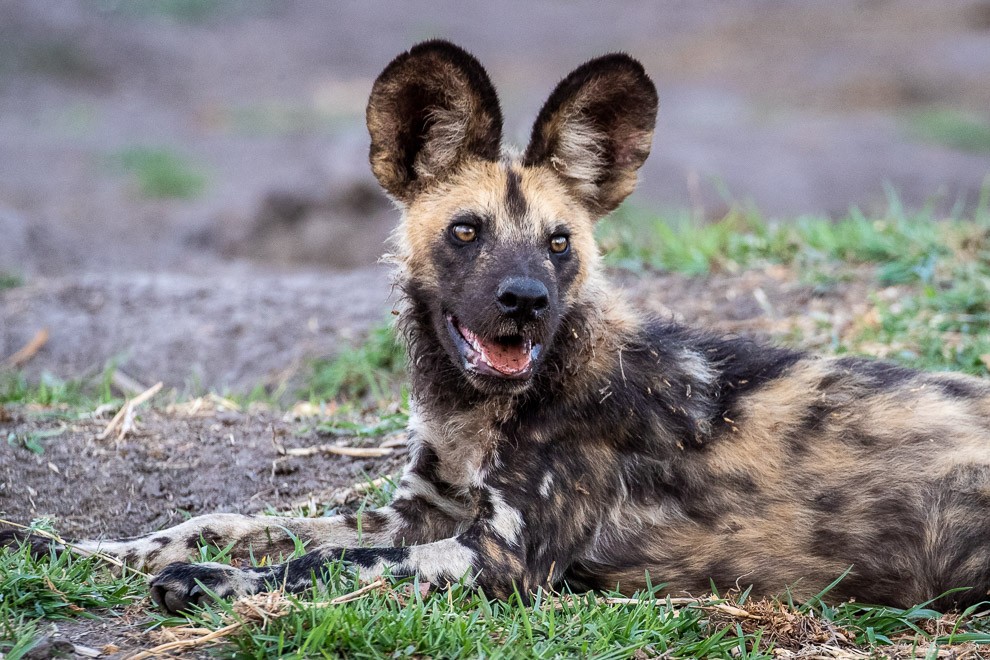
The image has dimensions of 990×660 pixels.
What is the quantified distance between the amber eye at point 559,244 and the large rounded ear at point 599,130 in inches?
9.0

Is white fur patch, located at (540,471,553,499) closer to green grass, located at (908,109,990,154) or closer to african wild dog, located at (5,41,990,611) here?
african wild dog, located at (5,41,990,611)

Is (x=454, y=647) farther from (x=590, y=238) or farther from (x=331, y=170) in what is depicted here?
(x=331, y=170)

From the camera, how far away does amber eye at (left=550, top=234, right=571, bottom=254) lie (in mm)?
3355

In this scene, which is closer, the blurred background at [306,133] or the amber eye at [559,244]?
the amber eye at [559,244]

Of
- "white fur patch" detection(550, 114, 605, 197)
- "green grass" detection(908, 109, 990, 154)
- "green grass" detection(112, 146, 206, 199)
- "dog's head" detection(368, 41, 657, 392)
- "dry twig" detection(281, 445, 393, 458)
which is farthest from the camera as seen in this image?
"green grass" detection(908, 109, 990, 154)

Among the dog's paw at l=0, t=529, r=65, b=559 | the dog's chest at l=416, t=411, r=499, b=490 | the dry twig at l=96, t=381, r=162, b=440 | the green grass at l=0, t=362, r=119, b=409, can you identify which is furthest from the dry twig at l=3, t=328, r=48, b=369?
the dog's chest at l=416, t=411, r=499, b=490

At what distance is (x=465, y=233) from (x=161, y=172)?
342 inches

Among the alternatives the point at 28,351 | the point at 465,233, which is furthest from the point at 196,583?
the point at 28,351

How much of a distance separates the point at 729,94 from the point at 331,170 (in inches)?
315

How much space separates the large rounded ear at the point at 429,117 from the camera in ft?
10.6

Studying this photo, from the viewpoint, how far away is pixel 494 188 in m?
3.35

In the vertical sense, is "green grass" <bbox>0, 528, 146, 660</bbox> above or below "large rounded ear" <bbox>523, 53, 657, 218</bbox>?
below

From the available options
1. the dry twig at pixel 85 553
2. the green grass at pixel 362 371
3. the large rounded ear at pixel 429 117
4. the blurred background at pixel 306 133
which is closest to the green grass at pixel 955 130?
the blurred background at pixel 306 133

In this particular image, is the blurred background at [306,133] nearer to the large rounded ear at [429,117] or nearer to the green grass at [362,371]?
the green grass at [362,371]
